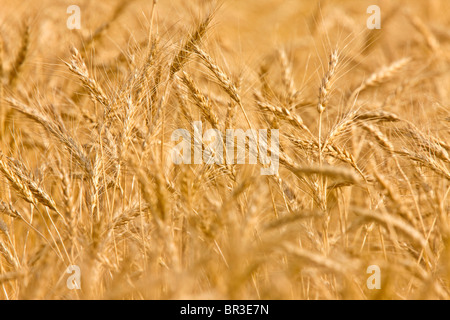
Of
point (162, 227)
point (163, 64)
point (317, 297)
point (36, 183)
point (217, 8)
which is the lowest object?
point (317, 297)

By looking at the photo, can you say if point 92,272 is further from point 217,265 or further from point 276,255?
point 276,255

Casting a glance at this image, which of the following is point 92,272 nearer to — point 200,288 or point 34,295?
point 34,295

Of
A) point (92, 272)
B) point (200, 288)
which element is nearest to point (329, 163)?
point (200, 288)

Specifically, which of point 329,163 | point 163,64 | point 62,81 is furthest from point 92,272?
point 62,81

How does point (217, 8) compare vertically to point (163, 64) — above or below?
above

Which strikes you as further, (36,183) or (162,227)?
(36,183)

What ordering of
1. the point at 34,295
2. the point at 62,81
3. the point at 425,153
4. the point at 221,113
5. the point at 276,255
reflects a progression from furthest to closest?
the point at 62,81, the point at 221,113, the point at 425,153, the point at 276,255, the point at 34,295

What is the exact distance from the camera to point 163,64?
1.80m

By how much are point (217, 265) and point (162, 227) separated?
18.6 inches

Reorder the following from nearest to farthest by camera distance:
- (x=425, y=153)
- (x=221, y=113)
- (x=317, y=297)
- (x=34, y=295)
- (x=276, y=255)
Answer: (x=34, y=295), (x=317, y=297), (x=276, y=255), (x=425, y=153), (x=221, y=113)

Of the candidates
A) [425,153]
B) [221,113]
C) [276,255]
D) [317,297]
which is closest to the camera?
[317,297]

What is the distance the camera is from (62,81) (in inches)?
128

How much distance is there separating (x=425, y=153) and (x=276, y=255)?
736 mm

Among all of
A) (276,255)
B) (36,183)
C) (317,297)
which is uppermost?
(36,183)
